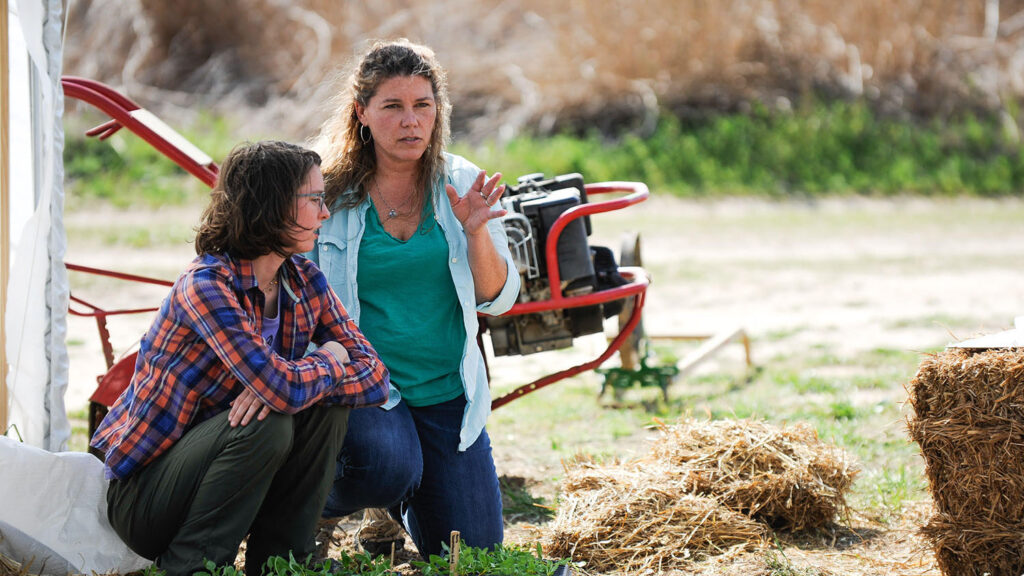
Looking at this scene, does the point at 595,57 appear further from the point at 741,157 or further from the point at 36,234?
the point at 36,234

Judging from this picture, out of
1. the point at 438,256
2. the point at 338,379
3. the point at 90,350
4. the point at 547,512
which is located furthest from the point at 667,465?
the point at 90,350

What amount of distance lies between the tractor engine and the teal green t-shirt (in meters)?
0.86

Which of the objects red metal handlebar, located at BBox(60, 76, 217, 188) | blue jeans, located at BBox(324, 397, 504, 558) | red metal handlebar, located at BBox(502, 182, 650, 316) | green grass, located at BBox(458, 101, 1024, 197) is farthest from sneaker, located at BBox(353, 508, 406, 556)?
green grass, located at BBox(458, 101, 1024, 197)

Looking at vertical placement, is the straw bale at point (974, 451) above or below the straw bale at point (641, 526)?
above

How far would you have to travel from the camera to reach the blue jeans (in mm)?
3178

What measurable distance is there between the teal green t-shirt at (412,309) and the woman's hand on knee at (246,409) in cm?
69

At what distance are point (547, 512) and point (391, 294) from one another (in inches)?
51.4

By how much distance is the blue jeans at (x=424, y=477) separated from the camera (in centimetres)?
318

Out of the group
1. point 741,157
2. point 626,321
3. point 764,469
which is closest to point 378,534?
point 764,469

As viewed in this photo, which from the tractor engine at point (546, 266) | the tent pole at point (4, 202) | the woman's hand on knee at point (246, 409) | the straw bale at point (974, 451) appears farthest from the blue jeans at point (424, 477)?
the straw bale at point (974, 451)

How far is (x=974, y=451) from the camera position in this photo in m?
3.11

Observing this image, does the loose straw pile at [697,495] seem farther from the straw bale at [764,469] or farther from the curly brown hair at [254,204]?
the curly brown hair at [254,204]

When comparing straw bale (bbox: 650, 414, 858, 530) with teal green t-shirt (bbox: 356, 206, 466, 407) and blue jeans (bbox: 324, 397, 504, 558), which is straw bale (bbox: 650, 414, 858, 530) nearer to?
blue jeans (bbox: 324, 397, 504, 558)

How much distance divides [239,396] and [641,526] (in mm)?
1445
